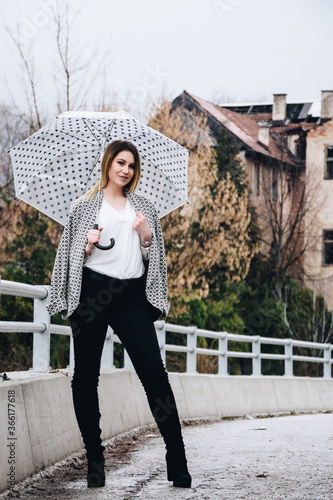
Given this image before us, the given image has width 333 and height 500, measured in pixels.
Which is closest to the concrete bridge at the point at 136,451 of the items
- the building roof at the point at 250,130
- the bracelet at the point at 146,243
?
the bracelet at the point at 146,243

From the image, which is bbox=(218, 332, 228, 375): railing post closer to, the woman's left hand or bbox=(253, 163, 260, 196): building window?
the woman's left hand

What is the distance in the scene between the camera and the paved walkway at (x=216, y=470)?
5094mm

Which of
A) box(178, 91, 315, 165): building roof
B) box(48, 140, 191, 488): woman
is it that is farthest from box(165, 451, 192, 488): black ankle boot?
box(178, 91, 315, 165): building roof

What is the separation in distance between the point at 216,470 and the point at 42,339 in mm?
1542

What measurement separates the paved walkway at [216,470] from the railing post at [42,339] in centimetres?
70

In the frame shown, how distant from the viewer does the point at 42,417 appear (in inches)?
228

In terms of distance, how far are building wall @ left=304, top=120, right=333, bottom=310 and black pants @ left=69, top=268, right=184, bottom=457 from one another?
32.2 m

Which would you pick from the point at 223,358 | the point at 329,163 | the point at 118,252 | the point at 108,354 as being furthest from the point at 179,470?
the point at 329,163

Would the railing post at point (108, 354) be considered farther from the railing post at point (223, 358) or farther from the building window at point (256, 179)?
the building window at point (256, 179)

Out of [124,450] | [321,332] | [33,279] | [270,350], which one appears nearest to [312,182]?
[321,332]

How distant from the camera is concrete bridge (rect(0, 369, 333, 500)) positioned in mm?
5148

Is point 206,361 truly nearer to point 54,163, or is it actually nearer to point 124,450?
point 124,450

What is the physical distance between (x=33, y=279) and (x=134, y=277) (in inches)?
691

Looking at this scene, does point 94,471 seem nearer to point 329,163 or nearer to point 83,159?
point 83,159
